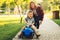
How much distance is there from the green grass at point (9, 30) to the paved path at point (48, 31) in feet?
0.85

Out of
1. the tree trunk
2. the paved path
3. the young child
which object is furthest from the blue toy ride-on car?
the tree trunk

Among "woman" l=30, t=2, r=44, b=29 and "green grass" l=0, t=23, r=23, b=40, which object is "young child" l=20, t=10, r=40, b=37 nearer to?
"woman" l=30, t=2, r=44, b=29

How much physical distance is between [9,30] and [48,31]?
1.12 meters

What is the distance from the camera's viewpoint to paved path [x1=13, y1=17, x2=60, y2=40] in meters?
8.16

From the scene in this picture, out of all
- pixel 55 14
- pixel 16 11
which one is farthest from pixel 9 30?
pixel 55 14

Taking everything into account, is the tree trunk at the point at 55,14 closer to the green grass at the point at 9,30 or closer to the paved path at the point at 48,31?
the paved path at the point at 48,31

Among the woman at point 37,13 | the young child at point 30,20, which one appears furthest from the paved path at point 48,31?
the young child at point 30,20

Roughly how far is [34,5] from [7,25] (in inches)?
49.7

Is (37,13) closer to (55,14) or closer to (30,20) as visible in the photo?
(30,20)

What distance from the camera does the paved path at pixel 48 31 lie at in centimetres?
816

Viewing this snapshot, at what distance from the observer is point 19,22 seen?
336 inches

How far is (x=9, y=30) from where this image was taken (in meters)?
9.18

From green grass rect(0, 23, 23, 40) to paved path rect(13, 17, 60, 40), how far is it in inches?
10.2

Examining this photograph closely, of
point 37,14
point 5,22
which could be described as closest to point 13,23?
point 5,22
